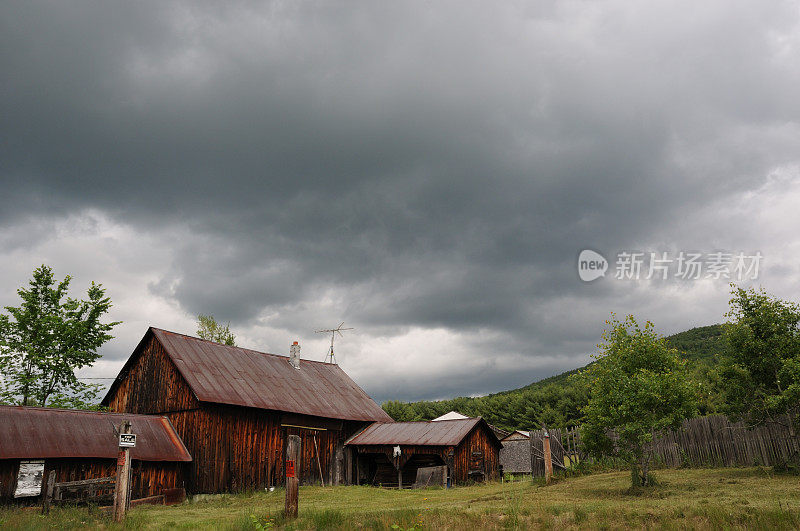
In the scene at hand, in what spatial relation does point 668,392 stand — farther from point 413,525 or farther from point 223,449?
point 223,449

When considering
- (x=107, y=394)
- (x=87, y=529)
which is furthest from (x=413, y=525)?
(x=107, y=394)

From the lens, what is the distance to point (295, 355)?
38875 millimetres

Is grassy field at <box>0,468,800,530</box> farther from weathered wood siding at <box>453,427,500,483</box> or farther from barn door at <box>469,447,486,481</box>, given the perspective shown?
barn door at <box>469,447,486,481</box>

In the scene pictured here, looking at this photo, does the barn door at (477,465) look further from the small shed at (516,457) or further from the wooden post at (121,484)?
the wooden post at (121,484)

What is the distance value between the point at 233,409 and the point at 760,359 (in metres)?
24.1

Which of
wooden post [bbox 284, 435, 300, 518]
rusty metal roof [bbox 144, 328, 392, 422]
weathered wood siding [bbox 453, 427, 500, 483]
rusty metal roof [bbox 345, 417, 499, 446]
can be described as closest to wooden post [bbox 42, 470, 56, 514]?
rusty metal roof [bbox 144, 328, 392, 422]

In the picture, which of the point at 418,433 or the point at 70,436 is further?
the point at 418,433

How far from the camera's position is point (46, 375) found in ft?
115

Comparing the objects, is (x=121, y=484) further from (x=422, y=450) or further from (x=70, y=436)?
(x=422, y=450)

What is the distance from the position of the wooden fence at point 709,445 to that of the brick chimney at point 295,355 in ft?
57.8

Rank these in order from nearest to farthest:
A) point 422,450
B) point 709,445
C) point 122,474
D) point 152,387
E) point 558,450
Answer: point 122,474 < point 709,445 < point 558,450 < point 152,387 < point 422,450


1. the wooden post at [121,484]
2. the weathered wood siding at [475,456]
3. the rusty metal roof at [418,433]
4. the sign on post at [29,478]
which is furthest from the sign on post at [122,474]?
the weathered wood siding at [475,456]

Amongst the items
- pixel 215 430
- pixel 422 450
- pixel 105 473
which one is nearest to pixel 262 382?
pixel 215 430

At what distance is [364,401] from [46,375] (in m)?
20.9
